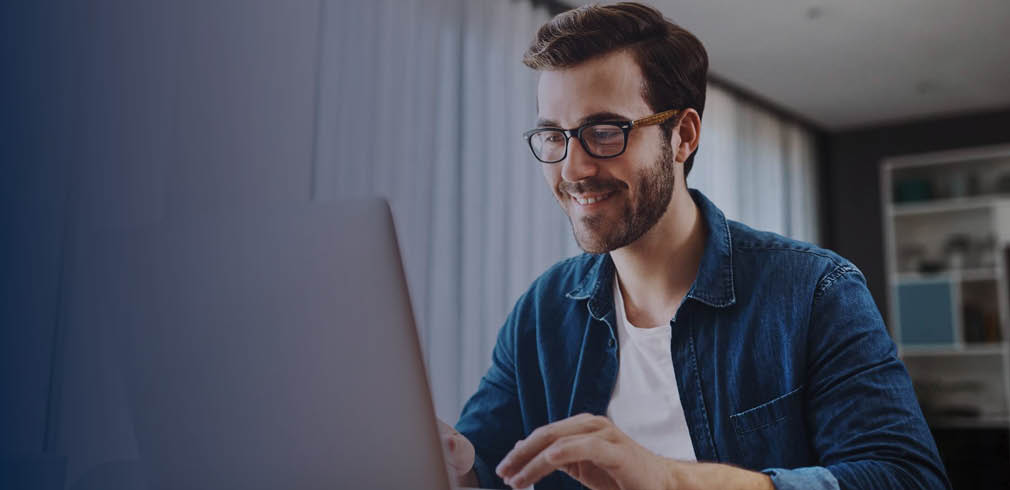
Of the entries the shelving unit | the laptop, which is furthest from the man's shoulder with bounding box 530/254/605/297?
the shelving unit

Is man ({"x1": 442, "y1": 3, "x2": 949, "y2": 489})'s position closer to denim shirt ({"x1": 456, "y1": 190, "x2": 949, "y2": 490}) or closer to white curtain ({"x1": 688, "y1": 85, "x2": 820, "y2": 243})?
denim shirt ({"x1": 456, "y1": 190, "x2": 949, "y2": 490})

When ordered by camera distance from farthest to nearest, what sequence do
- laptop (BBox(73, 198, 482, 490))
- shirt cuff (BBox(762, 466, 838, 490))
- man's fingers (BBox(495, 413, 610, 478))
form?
shirt cuff (BBox(762, 466, 838, 490)) < man's fingers (BBox(495, 413, 610, 478)) < laptop (BBox(73, 198, 482, 490))

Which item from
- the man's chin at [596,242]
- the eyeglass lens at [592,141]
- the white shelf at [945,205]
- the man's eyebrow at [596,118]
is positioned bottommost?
the man's chin at [596,242]

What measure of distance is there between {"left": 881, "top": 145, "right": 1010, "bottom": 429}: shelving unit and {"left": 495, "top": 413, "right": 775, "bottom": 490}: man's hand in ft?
16.5

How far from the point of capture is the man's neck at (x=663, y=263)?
1430mm

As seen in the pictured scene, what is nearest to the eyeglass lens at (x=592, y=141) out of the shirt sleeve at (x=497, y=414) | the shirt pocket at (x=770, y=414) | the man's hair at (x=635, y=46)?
the man's hair at (x=635, y=46)

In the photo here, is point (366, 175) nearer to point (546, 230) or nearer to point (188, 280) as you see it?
point (546, 230)

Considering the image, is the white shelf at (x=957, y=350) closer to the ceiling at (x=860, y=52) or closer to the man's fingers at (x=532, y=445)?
the ceiling at (x=860, y=52)

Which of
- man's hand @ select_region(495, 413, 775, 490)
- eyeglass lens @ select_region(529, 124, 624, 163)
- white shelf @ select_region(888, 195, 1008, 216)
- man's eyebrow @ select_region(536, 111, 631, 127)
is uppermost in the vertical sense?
white shelf @ select_region(888, 195, 1008, 216)

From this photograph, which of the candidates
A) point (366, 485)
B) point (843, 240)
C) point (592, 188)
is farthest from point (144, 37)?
point (843, 240)

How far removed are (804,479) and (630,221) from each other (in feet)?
1.77

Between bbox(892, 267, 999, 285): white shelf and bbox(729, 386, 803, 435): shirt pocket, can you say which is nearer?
bbox(729, 386, 803, 435): shirt pocket

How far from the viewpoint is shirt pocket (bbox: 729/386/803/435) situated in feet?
3.97

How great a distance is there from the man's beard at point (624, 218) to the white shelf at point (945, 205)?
478 centimetres
